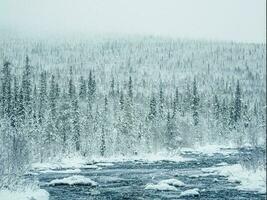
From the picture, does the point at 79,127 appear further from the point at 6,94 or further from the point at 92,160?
the point at 92,160

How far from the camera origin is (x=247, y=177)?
136 ft

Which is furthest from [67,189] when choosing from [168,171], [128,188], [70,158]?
[70,158]

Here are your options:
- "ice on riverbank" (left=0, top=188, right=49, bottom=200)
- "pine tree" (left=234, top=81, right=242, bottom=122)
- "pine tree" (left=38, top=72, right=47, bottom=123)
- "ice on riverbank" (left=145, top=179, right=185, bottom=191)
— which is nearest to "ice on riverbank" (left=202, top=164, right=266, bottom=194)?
"ice on riverbank" (left=145, top=179, right=185, bottom=191)

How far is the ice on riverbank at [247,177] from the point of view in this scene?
37.0 meters

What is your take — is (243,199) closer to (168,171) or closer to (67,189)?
(67,189)

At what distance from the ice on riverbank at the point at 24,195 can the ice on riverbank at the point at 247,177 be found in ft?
45.1

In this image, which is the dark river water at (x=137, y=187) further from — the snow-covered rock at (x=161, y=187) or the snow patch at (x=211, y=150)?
the snow patch at (x=211, y=150)

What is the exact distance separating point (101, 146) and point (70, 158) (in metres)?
7.11

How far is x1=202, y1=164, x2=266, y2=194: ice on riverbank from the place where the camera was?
37.0 m

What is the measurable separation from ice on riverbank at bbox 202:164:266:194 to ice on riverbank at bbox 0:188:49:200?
13.7 metres

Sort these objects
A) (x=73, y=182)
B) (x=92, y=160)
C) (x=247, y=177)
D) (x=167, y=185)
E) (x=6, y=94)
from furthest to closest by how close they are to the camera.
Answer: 1. (x=6, y=94)
2. (x=92, y=160)
3. (x=73, y=182)
4. (x=247, y=177)
5. (x=167, y=185)

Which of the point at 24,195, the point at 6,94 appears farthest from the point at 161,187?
the point at 6,94

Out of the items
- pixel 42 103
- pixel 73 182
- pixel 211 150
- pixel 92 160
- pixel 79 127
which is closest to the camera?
pixel 73 182

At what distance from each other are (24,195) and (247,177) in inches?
722
